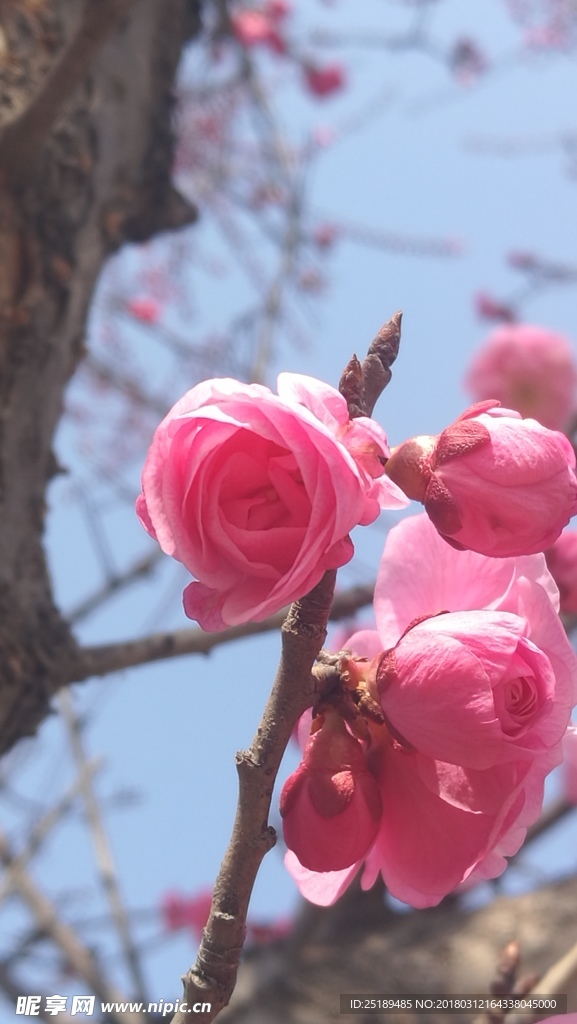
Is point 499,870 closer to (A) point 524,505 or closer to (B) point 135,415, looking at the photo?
(A) point 524,505

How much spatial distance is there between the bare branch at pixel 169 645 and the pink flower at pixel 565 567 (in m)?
0.25

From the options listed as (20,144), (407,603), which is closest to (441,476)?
(407,603)

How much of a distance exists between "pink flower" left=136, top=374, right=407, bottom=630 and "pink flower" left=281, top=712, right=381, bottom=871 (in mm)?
161

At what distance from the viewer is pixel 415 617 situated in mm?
662

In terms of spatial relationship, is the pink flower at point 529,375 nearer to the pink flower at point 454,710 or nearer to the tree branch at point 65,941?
the tree branch at point 65,941

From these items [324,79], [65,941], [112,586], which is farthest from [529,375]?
[324,79]

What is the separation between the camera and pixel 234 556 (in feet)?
1.65

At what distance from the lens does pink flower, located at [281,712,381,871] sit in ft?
1.91

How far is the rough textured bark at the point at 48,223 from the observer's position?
3.57 feet

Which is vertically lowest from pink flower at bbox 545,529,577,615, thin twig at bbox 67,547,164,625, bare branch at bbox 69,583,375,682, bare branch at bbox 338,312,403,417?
thin twig at bbox 67,547,164,625

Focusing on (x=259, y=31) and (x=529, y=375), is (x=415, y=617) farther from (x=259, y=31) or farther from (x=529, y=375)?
(x=259, y=31)

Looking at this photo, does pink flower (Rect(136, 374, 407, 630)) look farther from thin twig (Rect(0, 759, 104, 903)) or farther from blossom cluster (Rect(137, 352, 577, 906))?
thin twig (Rect(0, 759, 104, 903))

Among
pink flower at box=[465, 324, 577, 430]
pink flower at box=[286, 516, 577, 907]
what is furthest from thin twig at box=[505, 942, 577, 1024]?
pink flower at box=[465, 324, 577, 430]

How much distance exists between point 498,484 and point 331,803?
0.26 metres
